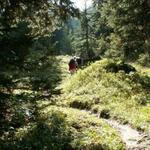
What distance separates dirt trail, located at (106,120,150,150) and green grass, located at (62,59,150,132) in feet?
1.24

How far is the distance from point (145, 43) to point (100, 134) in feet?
55.4

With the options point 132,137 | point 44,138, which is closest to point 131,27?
point 132,137

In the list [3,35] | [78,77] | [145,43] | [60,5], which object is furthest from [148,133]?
[145,43]

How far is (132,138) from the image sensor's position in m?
14.9

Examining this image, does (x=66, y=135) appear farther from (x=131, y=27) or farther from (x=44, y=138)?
(x=131, y=27)

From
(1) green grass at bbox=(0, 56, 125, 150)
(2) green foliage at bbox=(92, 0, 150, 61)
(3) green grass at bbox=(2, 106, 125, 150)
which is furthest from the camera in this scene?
(2) green foliage at bbox=(92, 0, 150, 61)

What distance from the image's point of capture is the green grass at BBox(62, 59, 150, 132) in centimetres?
1790

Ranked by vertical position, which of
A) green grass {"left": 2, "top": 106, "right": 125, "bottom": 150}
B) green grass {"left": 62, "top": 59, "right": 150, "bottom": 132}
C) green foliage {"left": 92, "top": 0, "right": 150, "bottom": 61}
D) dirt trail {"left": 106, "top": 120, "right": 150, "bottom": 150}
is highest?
green foliage {"left": 92, "top": 0, "right": 150, "bottom": 61}

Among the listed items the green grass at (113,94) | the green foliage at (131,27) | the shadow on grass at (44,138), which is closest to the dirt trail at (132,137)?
the green grass at (113,94)

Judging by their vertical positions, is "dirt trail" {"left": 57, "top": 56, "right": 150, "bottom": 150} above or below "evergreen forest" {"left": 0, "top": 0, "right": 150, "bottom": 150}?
below

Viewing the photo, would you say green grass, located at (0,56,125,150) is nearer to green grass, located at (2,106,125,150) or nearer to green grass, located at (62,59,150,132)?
green grass, located at (2,106,125,150)

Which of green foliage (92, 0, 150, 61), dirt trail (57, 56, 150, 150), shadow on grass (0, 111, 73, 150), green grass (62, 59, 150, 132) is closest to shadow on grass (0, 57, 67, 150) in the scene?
shadow on grass (0, 111, 73, 150)

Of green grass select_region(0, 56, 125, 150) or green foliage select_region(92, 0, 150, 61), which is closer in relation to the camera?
green grass select_region(0, 56, 125, 150)

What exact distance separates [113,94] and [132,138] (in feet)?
22.4
